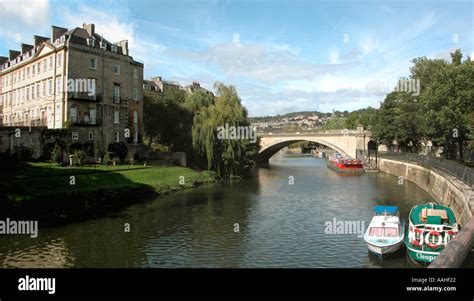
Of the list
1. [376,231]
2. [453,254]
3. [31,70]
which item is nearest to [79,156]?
[31,70]

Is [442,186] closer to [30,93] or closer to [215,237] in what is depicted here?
[215,237]

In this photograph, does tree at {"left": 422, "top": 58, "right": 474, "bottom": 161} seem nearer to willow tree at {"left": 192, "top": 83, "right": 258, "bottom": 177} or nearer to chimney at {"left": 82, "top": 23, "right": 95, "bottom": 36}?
willow tree at {"left": 192, "top": 83, "right": 258, "bottom": 177}

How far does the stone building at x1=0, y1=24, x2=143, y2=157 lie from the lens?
5425 cm

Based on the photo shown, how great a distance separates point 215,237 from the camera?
27781 mm

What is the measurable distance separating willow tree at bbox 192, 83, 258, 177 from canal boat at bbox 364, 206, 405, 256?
35540 millimetres

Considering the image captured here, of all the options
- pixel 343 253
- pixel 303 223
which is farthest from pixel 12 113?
pixel 343 253

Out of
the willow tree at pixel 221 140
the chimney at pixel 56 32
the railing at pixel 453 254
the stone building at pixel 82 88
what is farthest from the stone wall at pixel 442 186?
the chimney at pixel 56 32

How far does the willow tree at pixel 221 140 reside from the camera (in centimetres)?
5962

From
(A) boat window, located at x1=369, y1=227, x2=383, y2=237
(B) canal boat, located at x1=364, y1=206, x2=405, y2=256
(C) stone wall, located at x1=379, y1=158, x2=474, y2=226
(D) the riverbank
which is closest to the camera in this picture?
(B) canal boat, located at x1=364, y1=206, x2=405, y2=256

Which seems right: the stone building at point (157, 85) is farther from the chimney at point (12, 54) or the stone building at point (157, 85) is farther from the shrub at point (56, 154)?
the shrub at point (56, 154)

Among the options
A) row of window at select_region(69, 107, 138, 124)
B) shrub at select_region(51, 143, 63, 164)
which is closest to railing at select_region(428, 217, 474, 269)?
shrub at select_region(51, 143, 63, 164)

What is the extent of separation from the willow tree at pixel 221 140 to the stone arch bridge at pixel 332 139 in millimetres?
38184

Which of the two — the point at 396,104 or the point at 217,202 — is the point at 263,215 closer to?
the point at 217,202

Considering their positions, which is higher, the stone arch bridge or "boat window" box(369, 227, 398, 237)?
the stone arch bridge
